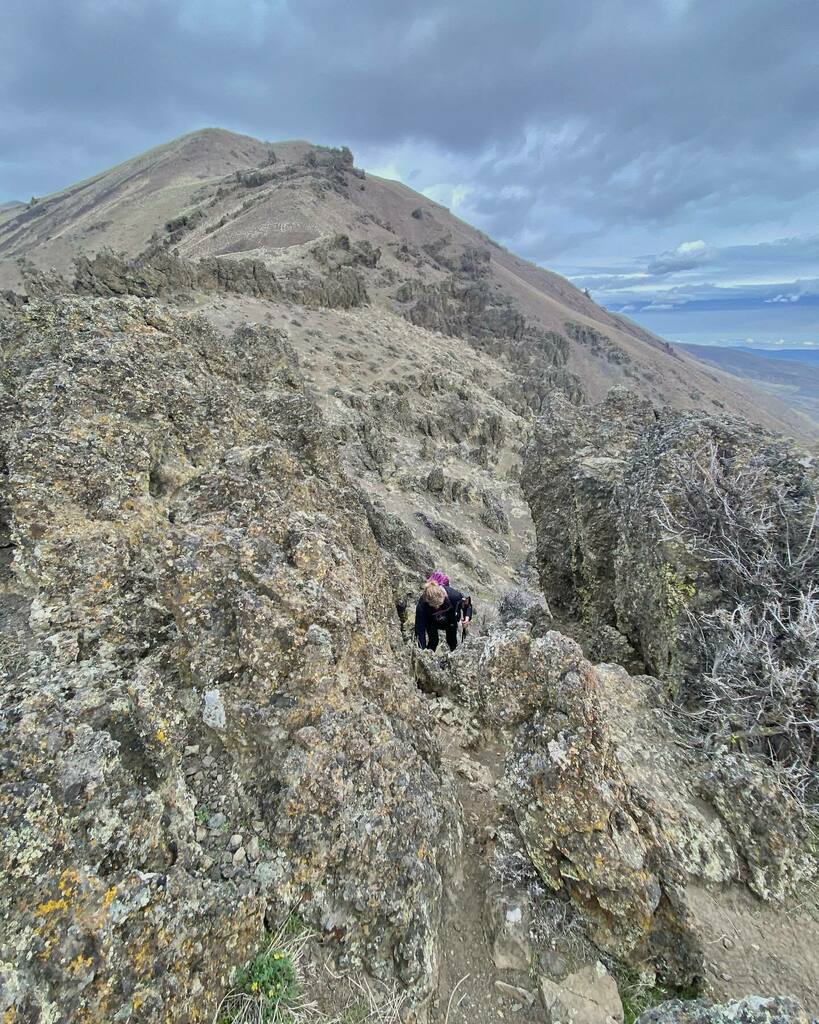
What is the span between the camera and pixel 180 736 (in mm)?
3717

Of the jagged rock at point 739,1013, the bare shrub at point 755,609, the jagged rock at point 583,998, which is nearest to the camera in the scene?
the jagged rock at point 739,1013

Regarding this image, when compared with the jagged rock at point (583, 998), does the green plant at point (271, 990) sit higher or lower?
higher

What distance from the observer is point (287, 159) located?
A: 123250 millimetres

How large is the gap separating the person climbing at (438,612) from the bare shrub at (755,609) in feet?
11.0

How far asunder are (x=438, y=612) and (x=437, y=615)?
0.06 metres

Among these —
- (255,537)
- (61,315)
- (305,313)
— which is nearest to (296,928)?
(255,537)

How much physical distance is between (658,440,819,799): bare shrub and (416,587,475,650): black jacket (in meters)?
3.37

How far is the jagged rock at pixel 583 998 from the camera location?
3264mm

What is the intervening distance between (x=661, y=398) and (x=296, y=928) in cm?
9395

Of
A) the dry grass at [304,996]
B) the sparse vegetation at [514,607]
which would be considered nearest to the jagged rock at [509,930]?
the dry grass at [304,996]

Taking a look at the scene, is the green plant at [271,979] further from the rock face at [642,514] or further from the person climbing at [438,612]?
the person climbing at [438,612]

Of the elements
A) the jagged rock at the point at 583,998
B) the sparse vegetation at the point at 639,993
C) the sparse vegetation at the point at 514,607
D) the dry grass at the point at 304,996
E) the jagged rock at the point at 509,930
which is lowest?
the sparse vegetation at the point at 514,607

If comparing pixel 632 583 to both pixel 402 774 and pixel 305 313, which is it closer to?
pixel 402 774

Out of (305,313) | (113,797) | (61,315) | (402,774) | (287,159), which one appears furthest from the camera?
(287,159)
